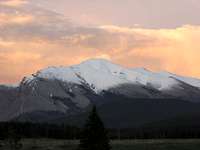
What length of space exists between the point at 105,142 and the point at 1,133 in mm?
124913

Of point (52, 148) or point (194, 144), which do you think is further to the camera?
point (194, 144)

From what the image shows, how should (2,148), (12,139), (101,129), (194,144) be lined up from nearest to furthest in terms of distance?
(101,129)
(12,139)
(2,148)
(194,144)

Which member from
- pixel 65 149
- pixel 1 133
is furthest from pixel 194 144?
pixel 1 133

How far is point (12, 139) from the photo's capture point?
125 meters

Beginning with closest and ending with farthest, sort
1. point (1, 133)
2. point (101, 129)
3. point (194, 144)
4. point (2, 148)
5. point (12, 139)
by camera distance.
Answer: point (101, 129) → point (12, 139) → point (2, 148) → point (194, 144) → point (1, 133)

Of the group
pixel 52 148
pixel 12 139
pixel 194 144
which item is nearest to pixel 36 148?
pixel 52 148

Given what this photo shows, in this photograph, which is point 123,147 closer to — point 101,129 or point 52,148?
point 52,148

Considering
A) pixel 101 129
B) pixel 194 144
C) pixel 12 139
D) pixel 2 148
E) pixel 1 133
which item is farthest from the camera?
pixel 1 133

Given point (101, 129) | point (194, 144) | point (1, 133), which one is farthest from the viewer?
point (1, 133)

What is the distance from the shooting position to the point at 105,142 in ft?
213

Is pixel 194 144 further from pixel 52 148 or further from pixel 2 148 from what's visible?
pixel 2 148

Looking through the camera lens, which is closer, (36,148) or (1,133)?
(36,148)

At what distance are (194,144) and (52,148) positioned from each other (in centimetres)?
4021

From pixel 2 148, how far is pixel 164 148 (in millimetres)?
40919
